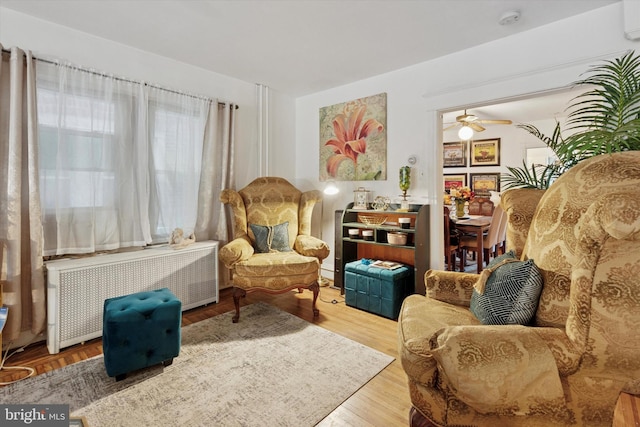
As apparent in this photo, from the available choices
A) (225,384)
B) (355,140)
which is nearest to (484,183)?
(355,140)

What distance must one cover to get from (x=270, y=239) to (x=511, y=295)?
2.29m

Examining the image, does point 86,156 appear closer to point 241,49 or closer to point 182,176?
point 182,176

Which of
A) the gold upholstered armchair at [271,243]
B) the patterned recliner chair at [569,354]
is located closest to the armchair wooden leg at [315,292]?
the gold upholstered armchair at [271,243]

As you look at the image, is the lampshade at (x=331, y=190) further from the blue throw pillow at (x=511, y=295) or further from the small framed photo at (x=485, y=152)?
the small framed photo at (x=485, y=152)

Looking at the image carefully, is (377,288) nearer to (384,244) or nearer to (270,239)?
(384,244)

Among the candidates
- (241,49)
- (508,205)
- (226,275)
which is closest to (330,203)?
(226,275)

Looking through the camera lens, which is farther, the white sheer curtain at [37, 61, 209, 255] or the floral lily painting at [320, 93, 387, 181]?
the floral lily painting at [320, 93, 387, 181]

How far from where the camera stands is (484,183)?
20.4 feet

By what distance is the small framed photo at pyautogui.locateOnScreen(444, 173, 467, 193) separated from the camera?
6.49 metres

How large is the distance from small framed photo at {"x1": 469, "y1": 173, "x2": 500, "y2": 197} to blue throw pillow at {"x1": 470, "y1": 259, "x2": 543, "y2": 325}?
203 inches

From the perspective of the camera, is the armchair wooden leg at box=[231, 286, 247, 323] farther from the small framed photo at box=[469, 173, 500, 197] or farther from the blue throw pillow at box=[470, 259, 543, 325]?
the small framed photo at box=[469, 173, 500, 197]

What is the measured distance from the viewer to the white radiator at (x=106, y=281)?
2301 millimetres

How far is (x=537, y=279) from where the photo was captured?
4.52 feet

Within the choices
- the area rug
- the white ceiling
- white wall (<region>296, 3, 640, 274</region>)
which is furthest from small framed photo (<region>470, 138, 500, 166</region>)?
the area rug
